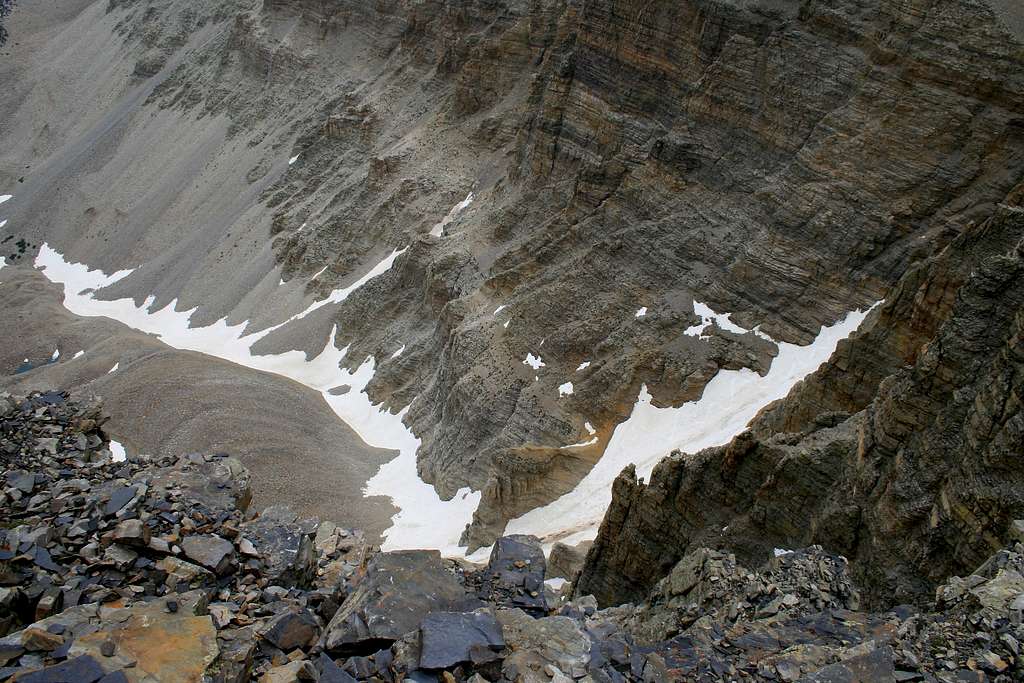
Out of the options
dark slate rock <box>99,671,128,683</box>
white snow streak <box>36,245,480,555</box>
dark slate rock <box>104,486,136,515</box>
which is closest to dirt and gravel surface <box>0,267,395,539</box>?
white snow streak <box>36,245,480,555</box>

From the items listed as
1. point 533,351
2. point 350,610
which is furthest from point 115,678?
point 533,351

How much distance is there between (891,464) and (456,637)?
35.7 ft

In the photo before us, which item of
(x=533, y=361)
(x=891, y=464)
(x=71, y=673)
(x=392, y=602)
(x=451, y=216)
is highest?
(x=891, y=464)

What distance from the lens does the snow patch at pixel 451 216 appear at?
5212 centimetres

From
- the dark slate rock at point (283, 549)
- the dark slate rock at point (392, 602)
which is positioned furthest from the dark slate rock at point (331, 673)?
the dark slate rock at point (283, 549)

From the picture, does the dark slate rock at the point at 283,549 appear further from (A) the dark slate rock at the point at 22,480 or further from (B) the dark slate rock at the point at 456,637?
(A) the dark slate rock at the point at 22,480

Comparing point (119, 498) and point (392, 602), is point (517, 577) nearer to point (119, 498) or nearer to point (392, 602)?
point (392, 602)

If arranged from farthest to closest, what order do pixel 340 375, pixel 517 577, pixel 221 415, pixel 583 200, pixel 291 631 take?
pixel 340 375 → pixel 583 200 → pixel 221 415 → pixel 517 577 → pixel 291 631

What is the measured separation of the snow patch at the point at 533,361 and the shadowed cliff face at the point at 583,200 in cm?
30

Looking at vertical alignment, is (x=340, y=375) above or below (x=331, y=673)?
below

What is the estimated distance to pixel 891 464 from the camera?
15891mm

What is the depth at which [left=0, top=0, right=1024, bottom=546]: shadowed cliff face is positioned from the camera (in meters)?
31.9

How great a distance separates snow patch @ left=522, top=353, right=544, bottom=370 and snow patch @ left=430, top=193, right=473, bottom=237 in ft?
53.5

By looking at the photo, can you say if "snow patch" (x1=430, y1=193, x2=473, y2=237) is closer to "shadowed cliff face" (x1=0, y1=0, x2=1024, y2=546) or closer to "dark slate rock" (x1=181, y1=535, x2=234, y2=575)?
"shadowed cliff face" (x1=0, y1=0, x2=1024, y2=546)
